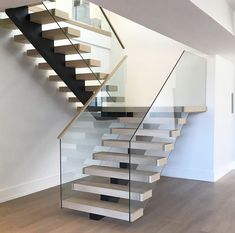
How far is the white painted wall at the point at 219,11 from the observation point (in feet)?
11.0

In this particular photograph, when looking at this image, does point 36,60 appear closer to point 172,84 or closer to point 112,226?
point 172,84

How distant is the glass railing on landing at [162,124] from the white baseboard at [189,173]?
117 centimetres

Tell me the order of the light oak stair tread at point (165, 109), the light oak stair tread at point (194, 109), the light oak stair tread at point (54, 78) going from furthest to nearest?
the light oak stair tread at point (54, 78) < the light oak stair tread at point (194, 109) < the light oak stair tread at point (165, 109)

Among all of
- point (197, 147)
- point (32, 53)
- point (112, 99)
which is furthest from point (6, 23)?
point (197, 147)

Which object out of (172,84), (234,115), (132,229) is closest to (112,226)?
(132,229)

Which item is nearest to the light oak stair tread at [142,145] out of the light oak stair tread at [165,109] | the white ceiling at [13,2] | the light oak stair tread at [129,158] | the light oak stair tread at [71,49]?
the light oak stair tread at [129,158]

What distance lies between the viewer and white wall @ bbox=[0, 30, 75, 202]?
185 inches

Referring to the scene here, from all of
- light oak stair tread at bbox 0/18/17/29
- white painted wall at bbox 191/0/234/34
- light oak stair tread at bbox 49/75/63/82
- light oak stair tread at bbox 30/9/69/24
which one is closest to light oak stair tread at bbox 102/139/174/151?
light oak stair tread at bbox 49/75/63/82

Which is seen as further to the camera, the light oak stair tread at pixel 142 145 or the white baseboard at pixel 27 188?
the white baseboard at pixel 27 188

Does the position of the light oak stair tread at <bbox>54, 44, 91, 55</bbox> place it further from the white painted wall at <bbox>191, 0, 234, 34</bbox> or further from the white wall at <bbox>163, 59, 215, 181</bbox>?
the white wall at <bbox>163, 59, 215, 181</bbox>

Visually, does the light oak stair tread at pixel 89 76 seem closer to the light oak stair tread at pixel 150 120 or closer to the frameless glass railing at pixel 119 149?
the frameless glass railing at pixel 119 149

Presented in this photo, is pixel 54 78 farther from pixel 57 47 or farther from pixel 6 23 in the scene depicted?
pixel 6 23

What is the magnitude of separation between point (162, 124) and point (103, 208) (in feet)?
4.64

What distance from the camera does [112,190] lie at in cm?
392
